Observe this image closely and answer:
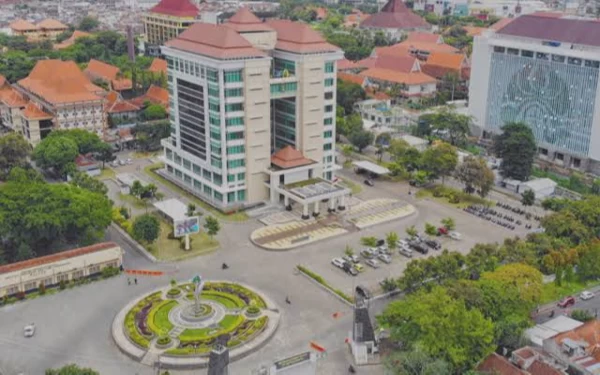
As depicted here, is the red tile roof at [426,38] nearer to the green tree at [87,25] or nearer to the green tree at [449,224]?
the green tree at [87,25]

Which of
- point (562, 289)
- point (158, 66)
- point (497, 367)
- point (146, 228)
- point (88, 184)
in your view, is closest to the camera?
point (497, 367)

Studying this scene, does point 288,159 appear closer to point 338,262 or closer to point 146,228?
point 338,262

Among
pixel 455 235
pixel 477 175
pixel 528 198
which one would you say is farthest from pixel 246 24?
pixel 528 198

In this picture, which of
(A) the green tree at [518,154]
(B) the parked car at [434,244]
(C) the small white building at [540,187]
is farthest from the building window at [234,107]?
(C) the small white building at [540,187]

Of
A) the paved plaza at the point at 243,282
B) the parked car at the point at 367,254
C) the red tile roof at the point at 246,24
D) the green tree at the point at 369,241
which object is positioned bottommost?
the paved plaza at the point at 243,282

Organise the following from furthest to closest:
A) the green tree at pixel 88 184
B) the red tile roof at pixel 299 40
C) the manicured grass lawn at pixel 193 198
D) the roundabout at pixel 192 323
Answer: the red tile roof at pixel 299 40, the manicured grass lawn at pixel 193 198, the green tree at pixel 88 184, the roundabout at pixel 192 323

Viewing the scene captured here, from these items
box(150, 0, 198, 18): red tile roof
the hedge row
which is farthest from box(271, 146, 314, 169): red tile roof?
box(150, 0, 198, 18): red tile roof
